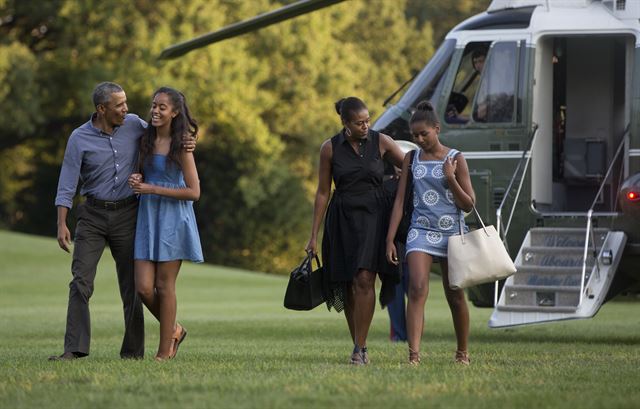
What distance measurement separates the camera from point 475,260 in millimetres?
9219

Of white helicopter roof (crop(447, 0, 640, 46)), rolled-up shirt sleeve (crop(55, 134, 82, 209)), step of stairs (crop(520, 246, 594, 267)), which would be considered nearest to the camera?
rolled-up shirt sleeve (crop(55, 134, 82, 209))

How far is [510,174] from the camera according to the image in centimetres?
1400

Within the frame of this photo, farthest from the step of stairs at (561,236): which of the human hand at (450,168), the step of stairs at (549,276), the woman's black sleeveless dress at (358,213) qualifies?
the human hand at (450,168)

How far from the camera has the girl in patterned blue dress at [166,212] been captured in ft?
31.4

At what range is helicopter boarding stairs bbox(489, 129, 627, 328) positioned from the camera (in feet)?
41.5

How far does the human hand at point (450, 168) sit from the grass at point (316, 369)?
1.22 metres

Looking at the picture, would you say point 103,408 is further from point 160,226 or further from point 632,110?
point 632,110

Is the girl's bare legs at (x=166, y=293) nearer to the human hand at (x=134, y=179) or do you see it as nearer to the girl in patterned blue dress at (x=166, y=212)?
the girl in patterned blue dress at (x=166, y=212)

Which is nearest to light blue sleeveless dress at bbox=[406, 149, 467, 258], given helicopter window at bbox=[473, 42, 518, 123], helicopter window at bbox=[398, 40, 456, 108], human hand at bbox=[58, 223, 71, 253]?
human hand at bbox=[58, 223, 71, 253]

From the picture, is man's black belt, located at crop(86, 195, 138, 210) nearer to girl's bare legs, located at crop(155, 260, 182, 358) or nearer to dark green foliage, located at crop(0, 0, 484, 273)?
girl's bare legs, located at crop(155, 260, 182, 358)

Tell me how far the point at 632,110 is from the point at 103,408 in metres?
7.65

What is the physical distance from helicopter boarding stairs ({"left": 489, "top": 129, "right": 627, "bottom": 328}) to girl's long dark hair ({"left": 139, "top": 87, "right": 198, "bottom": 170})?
396 cm

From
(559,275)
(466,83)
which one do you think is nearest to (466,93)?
(466,83)

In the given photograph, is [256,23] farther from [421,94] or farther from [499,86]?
→ [499,86]
